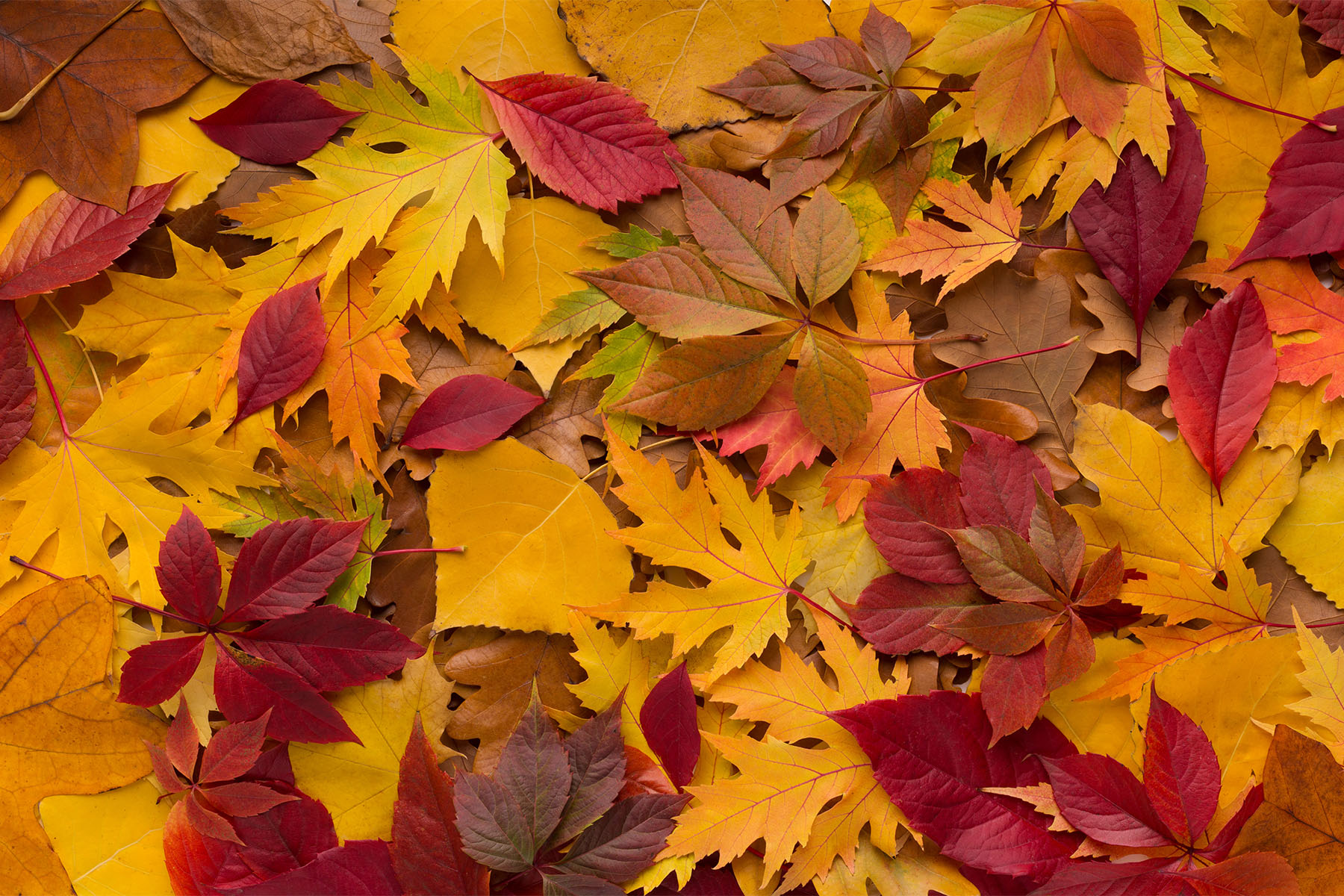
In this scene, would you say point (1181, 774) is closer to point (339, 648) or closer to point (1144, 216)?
point (1144, 216)

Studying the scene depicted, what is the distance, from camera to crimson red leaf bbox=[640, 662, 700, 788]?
0.77m

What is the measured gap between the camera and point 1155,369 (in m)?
0.83

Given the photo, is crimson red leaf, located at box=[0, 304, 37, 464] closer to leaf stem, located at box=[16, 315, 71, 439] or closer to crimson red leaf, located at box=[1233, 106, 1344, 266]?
leaf stem, located at box=[16, 315, 71, 439]

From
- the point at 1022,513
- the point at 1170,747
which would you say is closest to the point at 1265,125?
the point at 1022,513

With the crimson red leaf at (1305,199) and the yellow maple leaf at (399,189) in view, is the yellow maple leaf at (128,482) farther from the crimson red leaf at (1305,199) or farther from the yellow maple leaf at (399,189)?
the crimson red leaf at (1305,199)

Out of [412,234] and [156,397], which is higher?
[412,234]

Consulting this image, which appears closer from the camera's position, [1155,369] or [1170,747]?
[1170,747]

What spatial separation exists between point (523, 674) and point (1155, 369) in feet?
2.48

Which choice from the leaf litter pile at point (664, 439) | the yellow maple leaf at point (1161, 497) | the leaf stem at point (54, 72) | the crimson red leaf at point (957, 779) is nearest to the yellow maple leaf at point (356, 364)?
the leaf litter pile at point (664, 439)

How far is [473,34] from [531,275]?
0.27 metres

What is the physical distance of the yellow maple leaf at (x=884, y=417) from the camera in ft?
2.66

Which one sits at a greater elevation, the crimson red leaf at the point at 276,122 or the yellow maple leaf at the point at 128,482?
the crimson red leaf at the point at 276,122

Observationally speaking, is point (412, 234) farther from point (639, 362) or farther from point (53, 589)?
point (53, 589)

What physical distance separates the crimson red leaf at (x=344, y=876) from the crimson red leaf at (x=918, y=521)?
0.59m
